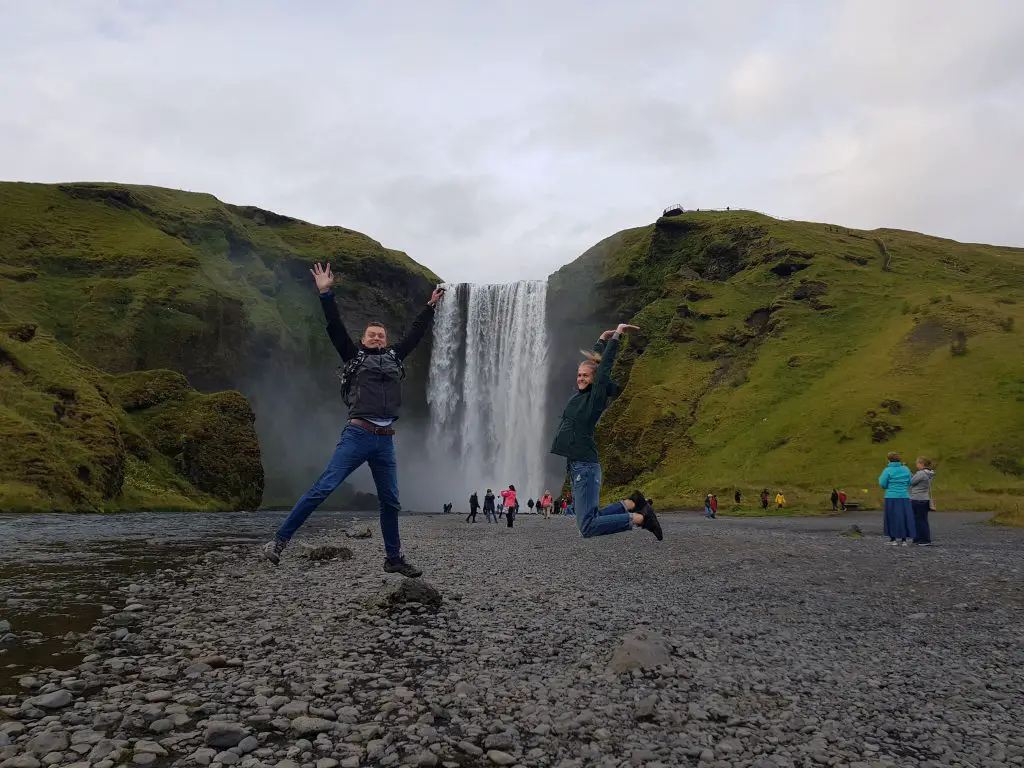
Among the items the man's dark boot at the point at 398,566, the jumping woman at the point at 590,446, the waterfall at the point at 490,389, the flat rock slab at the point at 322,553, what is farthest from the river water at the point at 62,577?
the waterfall at the point at 490,389

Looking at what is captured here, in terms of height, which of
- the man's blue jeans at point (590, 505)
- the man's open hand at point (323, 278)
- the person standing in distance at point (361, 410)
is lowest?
the man's blue jeans at point (590, 505)

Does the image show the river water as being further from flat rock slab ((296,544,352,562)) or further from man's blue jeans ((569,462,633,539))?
man's blue jeans ((569,462,633,539))

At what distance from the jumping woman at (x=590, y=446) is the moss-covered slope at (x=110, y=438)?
35534 mm

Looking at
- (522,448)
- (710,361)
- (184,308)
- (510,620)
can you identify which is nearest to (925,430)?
(710,361)

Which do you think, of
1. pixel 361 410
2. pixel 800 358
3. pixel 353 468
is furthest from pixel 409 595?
pixel 800 358

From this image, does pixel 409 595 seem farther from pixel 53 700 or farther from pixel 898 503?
pixel 898 503

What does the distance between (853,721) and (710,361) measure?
238ft

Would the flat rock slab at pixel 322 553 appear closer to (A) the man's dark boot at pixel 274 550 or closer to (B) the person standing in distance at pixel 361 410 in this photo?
(A) the man's dark boot at pixel 274 550

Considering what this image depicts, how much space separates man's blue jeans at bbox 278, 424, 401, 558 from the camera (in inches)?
333

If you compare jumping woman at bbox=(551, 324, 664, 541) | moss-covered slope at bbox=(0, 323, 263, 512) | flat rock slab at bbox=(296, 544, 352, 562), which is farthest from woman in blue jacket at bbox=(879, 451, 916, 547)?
moss-covered slope at bbox=(0, 323, 263, 512)

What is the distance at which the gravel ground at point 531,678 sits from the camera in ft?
13.1

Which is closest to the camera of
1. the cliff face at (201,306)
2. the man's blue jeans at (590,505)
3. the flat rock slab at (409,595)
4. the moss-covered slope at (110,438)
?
the flat rock slab at (409,595)

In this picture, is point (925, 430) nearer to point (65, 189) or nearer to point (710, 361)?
point (710, 361)

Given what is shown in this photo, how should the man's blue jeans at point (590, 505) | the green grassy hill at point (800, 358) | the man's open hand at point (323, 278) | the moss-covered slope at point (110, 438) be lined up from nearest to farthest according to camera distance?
1. the man's open hand at point (323, 278)
2. the man's blue jeans at point (590, 505)
3. the moss-covered slope at point (110, 438)
4. the green grassy hill at point (800, 358)
